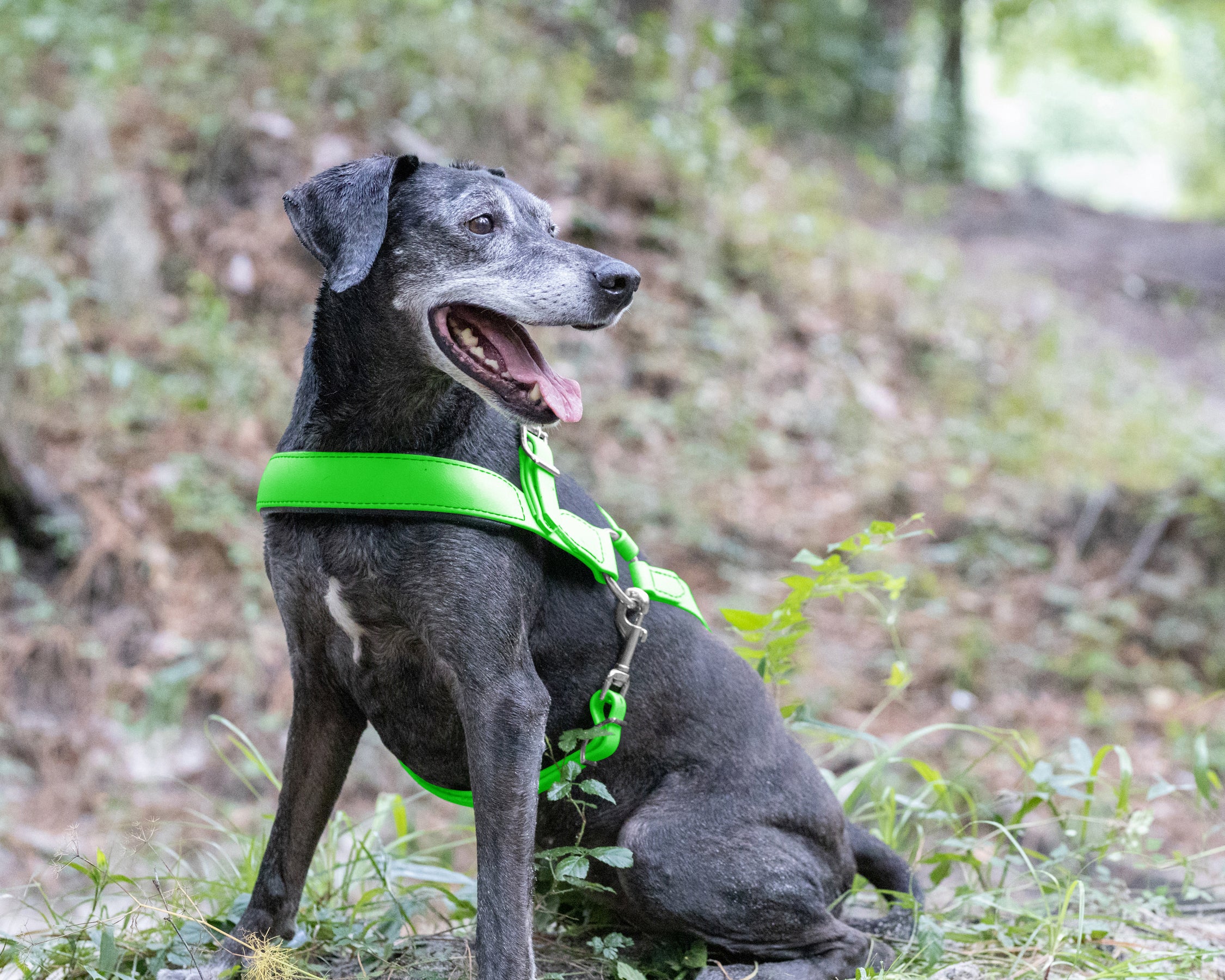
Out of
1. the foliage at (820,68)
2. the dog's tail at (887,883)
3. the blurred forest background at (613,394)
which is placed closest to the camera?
the dog's tail at (887,883)

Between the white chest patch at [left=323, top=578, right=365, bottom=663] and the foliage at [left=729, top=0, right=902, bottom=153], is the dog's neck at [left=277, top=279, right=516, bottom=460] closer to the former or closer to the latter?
the white chest patch at [left=323, top=578, right=365, bottom=663]

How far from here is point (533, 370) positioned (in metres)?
2.41

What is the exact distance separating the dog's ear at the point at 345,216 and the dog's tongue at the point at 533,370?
0.32 m

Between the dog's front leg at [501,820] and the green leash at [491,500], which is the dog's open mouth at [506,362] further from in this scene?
the dog's front leg at [501,820]

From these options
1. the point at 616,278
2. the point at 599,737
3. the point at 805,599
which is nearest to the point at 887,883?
the point at 805,599

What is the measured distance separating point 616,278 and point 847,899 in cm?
185

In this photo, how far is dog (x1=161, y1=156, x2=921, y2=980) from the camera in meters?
2.33

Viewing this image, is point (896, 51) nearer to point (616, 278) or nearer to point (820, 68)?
point (820, 68)

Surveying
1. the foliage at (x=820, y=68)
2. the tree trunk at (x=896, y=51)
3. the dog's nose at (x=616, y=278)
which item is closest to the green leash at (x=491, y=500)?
the dog's nose at (x=616, y=278)

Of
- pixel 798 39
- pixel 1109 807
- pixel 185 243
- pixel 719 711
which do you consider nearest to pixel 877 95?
pixel 798 39

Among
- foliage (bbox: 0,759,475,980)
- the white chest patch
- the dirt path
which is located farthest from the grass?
the dirt path

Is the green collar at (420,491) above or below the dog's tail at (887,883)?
above

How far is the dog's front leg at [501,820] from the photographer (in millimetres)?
2287

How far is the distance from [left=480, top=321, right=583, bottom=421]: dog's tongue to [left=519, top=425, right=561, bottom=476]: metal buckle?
0.48ft
